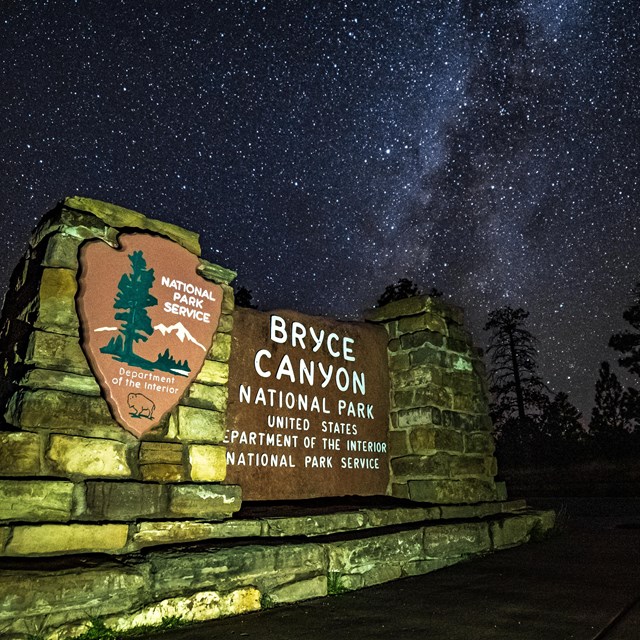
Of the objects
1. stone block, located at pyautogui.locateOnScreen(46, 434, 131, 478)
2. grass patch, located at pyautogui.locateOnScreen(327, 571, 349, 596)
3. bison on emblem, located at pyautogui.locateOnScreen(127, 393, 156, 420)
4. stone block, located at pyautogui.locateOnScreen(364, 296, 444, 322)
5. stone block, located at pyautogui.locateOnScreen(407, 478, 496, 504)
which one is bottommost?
grass patch, located at pyautogui.locateOnScreen(327, 571, 349, 596)

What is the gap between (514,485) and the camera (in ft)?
68.9

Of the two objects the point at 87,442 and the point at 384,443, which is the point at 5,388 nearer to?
the point at 87,442

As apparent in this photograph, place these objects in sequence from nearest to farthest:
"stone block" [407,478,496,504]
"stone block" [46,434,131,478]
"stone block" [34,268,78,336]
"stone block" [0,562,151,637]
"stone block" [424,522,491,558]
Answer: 1. "stone block" [0,562,151,637]
2. "stone block" [46,434,131,478]
3. "stone block" [34,268,78,336]
4. "stone block" [424,522,491,558]
5. "stone block" [407,478,496,504]

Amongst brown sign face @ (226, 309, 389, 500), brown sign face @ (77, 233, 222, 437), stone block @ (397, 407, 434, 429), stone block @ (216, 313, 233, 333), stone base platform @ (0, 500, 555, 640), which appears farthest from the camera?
stone block @ (397, 407, 434, 429)

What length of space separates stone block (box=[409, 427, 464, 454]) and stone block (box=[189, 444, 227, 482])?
1.85 meters

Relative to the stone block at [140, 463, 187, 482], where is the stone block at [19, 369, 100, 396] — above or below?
above

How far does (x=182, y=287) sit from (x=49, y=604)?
1761mm

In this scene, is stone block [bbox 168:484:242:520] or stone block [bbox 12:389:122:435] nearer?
stone block [bbox 12:389:122:435]

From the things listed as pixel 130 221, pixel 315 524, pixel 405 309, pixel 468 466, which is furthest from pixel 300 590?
pixel 405 309

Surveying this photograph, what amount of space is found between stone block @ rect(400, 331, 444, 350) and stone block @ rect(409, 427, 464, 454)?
74 cm

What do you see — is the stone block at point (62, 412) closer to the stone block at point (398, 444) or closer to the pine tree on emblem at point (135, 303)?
the pine tree on emblem at point (135, 303)

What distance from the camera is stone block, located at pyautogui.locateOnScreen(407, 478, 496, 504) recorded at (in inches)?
171

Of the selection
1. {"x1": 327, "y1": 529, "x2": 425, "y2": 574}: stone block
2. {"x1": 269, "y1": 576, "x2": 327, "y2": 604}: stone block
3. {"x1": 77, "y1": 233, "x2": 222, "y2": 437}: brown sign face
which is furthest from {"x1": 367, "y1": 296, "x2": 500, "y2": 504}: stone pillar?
{"x1": 77, "y1": 233, "x2": 222, "y2": 437}: brown sign face

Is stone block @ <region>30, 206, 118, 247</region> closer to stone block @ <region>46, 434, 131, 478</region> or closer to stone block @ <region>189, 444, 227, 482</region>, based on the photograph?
stone block @ <region>46, 434, 131, 478</region>
